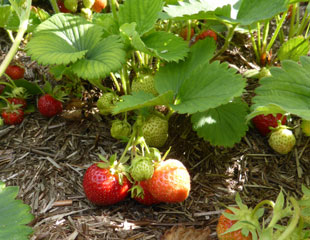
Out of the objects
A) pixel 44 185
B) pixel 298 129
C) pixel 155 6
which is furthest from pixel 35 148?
pixel 298 129

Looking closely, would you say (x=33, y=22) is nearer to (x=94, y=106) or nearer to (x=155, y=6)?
(x=94, y=106)

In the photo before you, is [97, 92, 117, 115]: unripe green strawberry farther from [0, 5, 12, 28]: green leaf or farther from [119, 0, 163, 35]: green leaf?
[0, 5, 12, 28]: green leaf

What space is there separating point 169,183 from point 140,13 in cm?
79

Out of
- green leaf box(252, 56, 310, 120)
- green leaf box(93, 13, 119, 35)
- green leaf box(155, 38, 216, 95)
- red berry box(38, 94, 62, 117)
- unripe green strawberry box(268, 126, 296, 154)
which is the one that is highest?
green leaf box(93, 13, 119, 35)

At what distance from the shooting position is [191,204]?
151 centimetres

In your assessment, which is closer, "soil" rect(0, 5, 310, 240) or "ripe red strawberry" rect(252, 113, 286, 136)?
"soil" rect(0, 5, 310, 240)

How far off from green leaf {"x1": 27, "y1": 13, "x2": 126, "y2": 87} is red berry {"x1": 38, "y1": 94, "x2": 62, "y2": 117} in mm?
352

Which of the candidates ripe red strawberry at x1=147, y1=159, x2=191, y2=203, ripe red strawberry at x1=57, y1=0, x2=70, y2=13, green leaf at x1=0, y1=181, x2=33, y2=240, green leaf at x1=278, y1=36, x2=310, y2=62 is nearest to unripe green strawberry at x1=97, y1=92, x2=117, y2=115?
ripe red strawberry at x1=147, y1=159, x2=191, y2=203

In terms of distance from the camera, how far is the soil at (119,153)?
1398 mm

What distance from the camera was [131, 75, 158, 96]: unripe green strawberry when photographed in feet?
5.42

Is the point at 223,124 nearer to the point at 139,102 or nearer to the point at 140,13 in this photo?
the point at 139,102

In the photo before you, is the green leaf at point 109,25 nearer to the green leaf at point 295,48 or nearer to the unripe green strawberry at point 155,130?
the unripe green strawberry at point 155,130

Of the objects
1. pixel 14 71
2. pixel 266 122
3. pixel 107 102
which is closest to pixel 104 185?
pixel 107 102

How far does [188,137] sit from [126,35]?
59 cm
